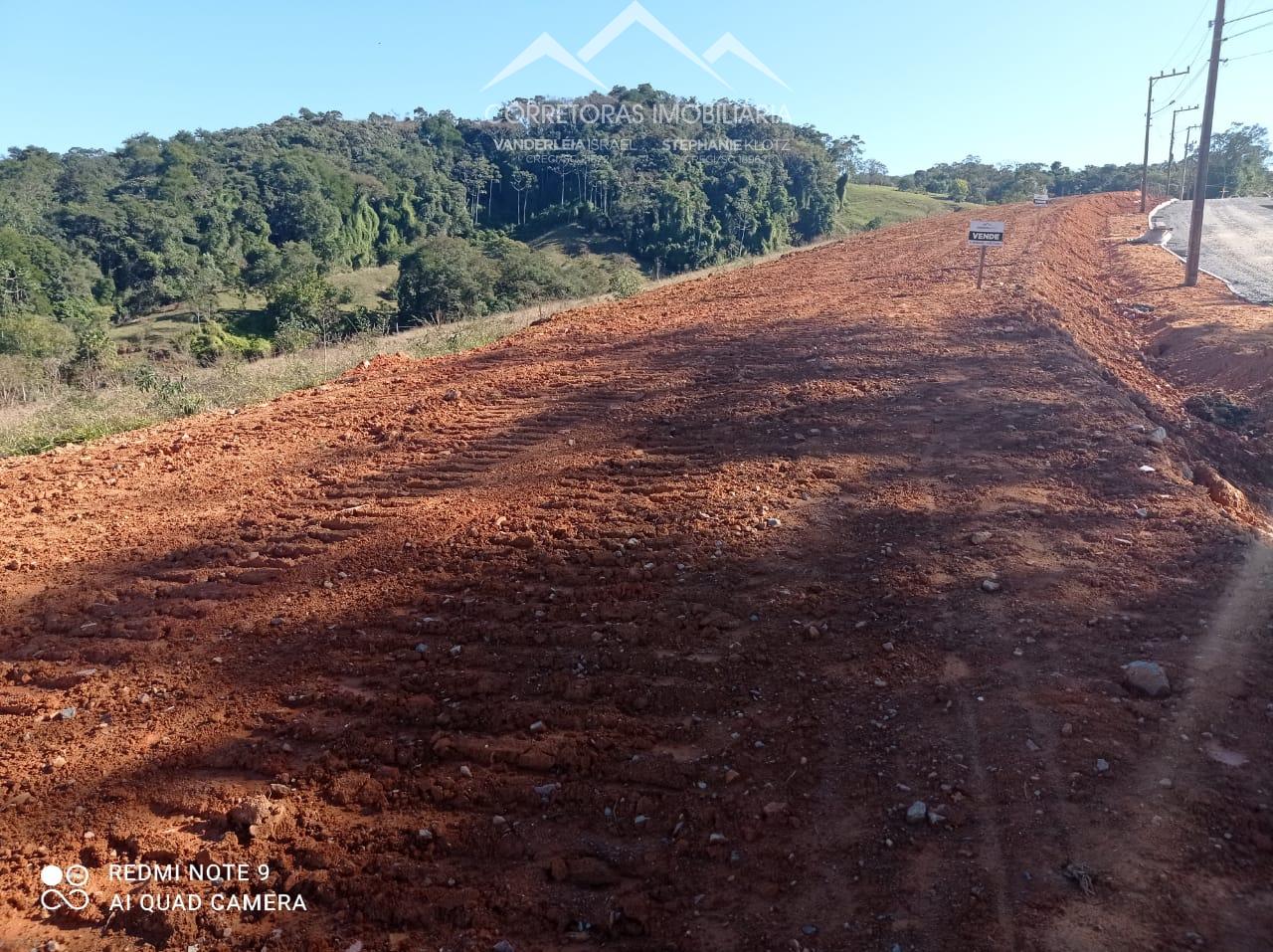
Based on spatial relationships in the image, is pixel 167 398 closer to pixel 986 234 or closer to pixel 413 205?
pixel 986 234

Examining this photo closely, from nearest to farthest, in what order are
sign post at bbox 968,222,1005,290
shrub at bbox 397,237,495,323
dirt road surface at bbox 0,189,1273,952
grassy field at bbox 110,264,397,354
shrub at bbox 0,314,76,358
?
dirt road surface at bbox 0,189,1273,952 < sign post at bbox 968,222,1005,290 < shrub at bbox 0,314,76,358 < shrub at bbox 397,237,495,323 < grassy field at bbox 110,264,397,354

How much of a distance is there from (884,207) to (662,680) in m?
65.6

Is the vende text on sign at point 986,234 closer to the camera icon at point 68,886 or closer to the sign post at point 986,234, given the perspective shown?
the sign post at point 986,234

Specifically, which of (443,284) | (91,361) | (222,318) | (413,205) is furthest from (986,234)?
(413,205)

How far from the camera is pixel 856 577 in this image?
423cm

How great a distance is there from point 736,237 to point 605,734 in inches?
2021

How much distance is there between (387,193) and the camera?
203 ft

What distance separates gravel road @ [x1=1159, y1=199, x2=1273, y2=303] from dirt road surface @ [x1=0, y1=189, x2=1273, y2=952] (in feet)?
37.6

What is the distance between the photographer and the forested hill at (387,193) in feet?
141

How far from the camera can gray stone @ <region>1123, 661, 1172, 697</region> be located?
323cm

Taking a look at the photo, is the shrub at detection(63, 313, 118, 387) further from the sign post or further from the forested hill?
the sign post

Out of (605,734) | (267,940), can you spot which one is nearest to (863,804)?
(605,734)

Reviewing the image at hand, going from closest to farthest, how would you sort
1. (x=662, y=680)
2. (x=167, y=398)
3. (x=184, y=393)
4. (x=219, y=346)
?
(x=662, y=680) → (x=167, y=398) → (x=184, y=393) → (x=219, y=346)

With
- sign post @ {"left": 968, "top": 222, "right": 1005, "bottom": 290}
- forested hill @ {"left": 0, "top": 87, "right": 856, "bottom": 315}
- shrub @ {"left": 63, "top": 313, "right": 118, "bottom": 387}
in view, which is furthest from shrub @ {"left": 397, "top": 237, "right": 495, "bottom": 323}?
sign post @ {"left": 968, "top": 222, "right": 1005, "bottom": 290}
